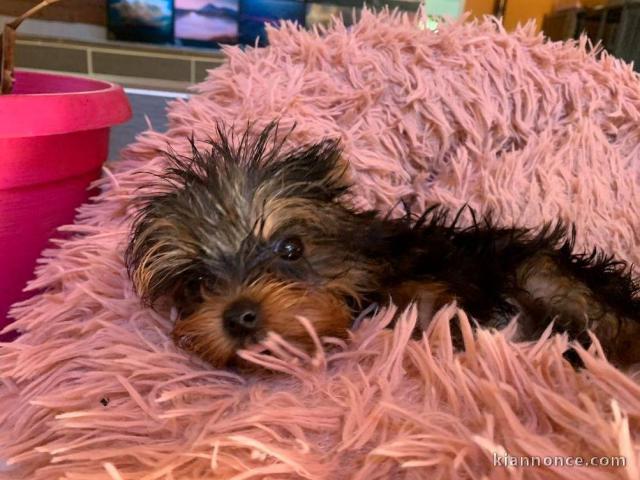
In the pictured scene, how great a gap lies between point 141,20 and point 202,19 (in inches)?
18.1

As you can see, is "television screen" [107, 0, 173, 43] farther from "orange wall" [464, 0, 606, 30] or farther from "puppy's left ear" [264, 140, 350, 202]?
"puppy's left ear" [264, 140, 350, 202]

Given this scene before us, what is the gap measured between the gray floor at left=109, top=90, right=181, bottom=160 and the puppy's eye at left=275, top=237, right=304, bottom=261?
268cm

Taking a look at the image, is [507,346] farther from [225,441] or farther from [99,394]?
[99,394]

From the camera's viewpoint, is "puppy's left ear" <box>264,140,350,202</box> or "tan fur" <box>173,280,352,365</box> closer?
"tan fur" <box>173,280,352,365</box>

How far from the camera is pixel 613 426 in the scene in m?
0.79

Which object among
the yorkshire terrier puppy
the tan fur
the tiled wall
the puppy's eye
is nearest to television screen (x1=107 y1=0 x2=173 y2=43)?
the tiled wall

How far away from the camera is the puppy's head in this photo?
1146mm

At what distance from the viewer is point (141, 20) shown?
5.08 metres

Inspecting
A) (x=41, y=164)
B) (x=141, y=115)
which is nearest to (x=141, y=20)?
(x=141, y=115)

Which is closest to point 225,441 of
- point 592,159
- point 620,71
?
point 592,159

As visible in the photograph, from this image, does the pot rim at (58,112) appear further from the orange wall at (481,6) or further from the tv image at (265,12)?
the orange wall at (481,6)

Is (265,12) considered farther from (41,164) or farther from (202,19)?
(41,164)

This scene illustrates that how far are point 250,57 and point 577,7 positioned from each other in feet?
12.8

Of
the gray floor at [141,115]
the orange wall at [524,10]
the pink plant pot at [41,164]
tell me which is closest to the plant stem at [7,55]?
the pink plant pot at [41,164]
